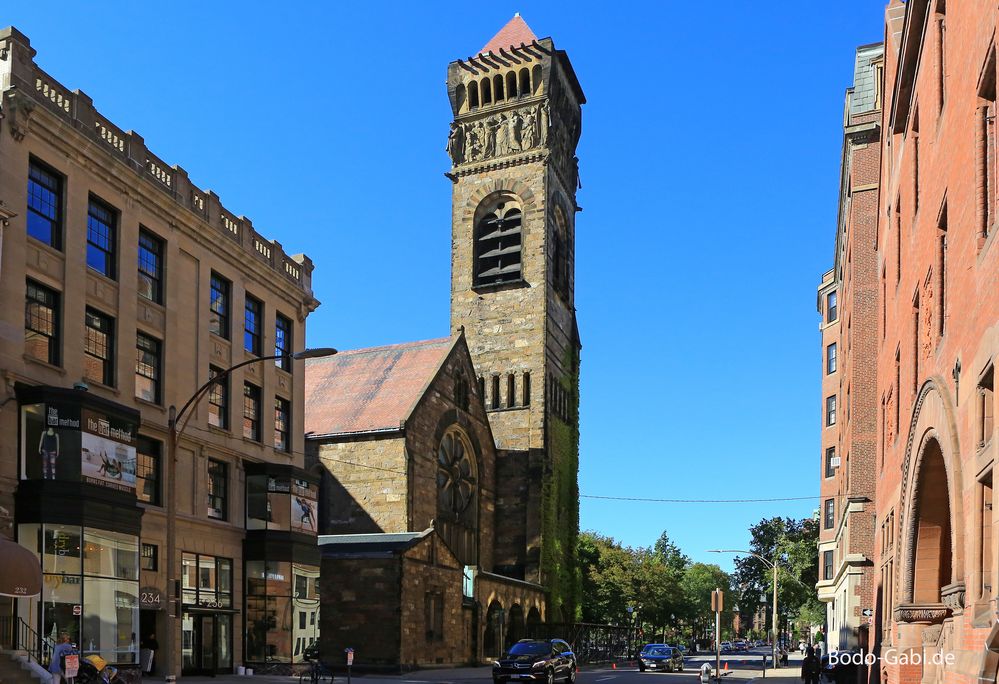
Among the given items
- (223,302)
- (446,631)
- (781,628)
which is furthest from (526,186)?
(781,628)

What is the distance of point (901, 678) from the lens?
18.5 metres

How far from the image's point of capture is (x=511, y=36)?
72.0 metres

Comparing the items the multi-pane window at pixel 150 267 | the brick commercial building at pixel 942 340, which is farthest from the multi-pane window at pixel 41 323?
the brick commercial building at pixel 942 340

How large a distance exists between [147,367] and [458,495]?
1162 inches

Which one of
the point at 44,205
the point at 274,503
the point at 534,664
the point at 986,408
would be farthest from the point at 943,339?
the point at 274,503

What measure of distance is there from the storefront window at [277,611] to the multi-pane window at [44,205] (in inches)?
500

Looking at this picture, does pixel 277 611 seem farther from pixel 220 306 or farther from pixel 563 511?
pixel 563 511

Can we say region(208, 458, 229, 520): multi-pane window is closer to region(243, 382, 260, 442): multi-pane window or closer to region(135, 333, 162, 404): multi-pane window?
region(243, 382, 260, 442): multi-pane window

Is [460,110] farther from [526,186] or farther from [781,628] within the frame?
[781,628]

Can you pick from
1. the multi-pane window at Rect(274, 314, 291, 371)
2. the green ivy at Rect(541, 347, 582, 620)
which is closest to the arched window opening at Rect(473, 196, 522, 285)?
the green ivy at Rect(541, 347, 582, 620)

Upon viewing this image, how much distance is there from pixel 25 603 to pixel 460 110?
5081 cm

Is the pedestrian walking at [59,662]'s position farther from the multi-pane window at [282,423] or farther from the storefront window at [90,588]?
the multi-pane window at [282,423]

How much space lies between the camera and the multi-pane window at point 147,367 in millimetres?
29094

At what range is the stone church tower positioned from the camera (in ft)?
203
